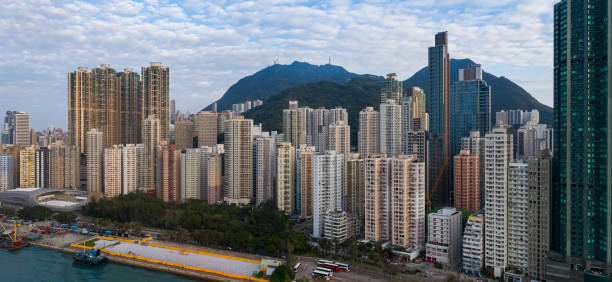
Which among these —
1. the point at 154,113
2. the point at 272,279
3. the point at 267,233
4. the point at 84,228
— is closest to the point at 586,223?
the point at 272,279

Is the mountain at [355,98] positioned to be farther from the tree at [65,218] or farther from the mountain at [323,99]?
the tree at [65,218]

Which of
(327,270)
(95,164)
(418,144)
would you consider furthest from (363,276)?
(95,164)

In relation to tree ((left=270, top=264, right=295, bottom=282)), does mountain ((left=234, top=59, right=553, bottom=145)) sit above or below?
above

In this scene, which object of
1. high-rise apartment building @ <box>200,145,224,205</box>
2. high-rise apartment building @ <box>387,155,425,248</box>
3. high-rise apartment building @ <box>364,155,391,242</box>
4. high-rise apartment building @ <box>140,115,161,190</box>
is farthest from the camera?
high-rise apartment building @ <box>140,115,161,190</box>

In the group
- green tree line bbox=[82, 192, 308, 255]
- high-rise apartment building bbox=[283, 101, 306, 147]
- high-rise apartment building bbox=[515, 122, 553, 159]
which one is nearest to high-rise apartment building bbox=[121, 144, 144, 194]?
green tree line bbox=[82, 192, 308, 255]

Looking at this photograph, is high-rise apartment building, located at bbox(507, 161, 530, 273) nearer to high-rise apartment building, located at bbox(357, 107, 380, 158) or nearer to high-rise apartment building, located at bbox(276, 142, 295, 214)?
high-rise apartment building, located at bbox(276, 142, 295, 214)

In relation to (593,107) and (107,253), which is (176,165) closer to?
(107,253)

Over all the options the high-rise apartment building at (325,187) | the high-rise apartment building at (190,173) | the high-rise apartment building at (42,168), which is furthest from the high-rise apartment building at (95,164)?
the high-rise apartment building at (325,187)

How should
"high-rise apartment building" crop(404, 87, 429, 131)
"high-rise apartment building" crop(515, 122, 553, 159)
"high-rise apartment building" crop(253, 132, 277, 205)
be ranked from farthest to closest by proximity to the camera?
"high-rise apartment building" crop(404, 87, 429, 131) < "high-rise apartment building" crop(515, 122, 553, 159) < "high-rise apartment building" crop(253, 132, 277, 205)

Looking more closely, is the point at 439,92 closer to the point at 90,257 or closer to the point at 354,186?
the point at 354,186
